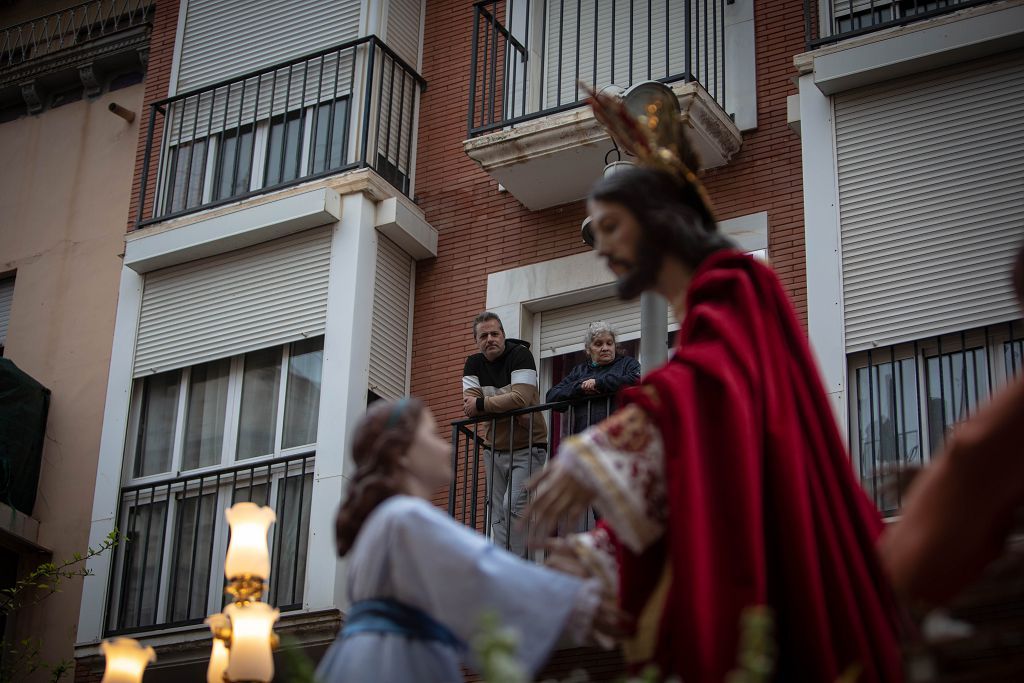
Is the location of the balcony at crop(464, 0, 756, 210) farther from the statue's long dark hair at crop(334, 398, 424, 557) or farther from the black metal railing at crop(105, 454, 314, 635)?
the statue's long dark hair at crop(334, 398, 424, 557)

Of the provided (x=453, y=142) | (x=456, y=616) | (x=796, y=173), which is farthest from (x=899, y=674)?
(x=453, y=142)

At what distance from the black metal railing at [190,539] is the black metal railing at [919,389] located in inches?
167

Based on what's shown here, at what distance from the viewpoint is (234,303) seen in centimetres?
1335

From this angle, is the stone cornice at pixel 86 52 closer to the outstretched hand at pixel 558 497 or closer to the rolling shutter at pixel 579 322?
the rolling shutter at pixel 579 322

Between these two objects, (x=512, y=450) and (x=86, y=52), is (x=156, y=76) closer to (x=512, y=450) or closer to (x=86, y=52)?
(x=86, y=52)

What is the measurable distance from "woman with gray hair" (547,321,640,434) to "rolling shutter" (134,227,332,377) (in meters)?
2.82

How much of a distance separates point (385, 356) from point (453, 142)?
207 cm

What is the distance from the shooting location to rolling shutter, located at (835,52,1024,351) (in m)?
10.6

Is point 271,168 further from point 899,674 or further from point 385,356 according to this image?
point 899,674

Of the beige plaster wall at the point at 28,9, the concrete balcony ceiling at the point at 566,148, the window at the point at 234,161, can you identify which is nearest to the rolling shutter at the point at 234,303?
the window at the point at 234,161

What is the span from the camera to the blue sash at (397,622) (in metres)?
4.49

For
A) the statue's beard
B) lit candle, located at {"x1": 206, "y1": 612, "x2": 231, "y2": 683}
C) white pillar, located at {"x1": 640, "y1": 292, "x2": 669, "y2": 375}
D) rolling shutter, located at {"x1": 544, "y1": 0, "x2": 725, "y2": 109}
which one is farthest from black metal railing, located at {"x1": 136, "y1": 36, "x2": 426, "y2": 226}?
the statue's beard

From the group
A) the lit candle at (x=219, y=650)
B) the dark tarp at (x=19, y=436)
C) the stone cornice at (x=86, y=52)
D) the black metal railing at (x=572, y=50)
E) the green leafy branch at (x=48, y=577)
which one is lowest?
the lit candle at (x=219, y=650)

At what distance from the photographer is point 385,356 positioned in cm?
1288
